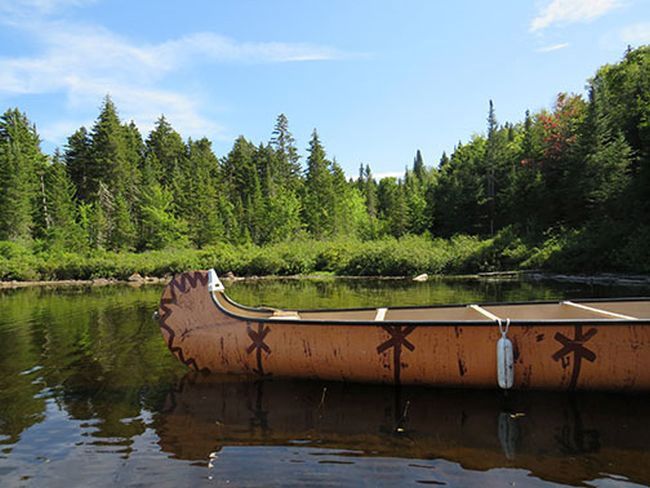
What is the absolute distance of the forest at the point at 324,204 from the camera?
34094mm

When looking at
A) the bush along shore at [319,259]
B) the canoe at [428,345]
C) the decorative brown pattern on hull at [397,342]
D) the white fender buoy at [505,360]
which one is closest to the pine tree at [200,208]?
the bush along shore at [319,259]

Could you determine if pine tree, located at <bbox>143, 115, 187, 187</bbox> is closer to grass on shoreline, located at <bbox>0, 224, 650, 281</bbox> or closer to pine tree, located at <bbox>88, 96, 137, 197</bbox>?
pine tree, located at <bbox>88, 96, 137, 197</bbox>

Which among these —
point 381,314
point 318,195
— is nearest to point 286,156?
point 318,195

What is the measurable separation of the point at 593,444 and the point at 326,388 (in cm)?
375

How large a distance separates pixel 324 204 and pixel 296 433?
185ft

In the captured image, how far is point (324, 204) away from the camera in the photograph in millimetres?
61438

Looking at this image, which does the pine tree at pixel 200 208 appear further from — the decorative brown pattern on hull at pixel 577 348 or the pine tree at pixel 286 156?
the decorative brown pattern on hull at pixel 577 348

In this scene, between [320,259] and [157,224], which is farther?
[157,224]

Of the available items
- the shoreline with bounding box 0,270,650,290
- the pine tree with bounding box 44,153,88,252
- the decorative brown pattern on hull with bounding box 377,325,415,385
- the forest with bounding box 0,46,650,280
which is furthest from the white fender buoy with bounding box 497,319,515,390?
the pine tree with bounding box 44,153,88,252

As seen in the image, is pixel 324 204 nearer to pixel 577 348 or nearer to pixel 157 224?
pixel 157 224

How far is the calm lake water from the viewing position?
462 centimetres

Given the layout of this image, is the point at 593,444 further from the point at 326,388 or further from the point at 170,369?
the point at 170,369

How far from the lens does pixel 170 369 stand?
29.2 ft

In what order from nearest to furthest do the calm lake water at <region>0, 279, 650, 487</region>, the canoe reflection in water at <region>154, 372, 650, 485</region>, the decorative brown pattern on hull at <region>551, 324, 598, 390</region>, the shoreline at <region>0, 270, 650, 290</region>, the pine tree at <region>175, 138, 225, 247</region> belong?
the calm lake water at <region>0, 279, 650, 487</region> < the canoe reflection in water at <region>154, 372, 650, 485</region> < the decorative brown pattern on hull at <region>551, 324, 598, 390</region> < the shoreline at <region>0, 270, 650, 290</region> < the pine tree at <region>175, 138, 225, 247</region>
